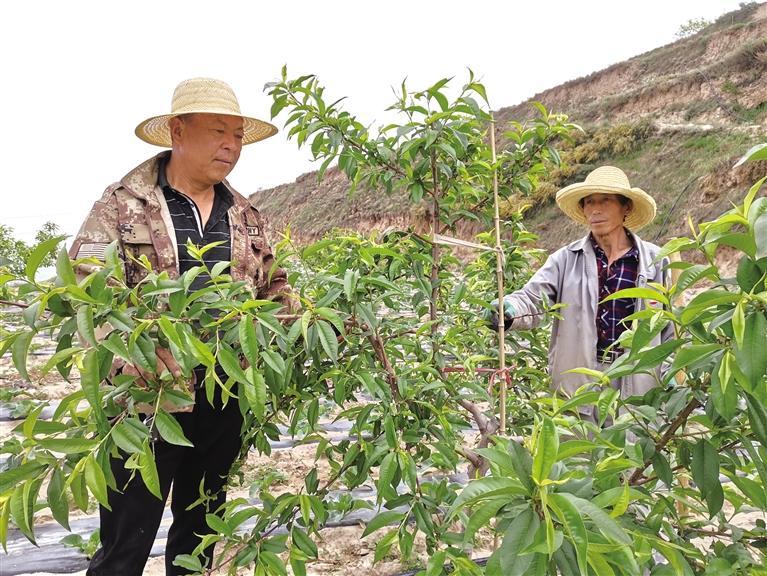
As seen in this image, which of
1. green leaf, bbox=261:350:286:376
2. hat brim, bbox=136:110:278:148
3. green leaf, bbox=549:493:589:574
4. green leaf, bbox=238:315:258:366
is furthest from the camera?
hat brim, bbox=136:110:278:148

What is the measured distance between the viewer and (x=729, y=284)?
0.66 m

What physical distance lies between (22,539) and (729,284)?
276cm

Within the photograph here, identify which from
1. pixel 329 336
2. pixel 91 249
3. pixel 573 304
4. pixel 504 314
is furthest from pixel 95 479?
pixel 573 304

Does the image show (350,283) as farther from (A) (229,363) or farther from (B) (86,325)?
(B) (86,325)

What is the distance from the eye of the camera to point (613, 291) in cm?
201

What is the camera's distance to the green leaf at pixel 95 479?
2.26ft

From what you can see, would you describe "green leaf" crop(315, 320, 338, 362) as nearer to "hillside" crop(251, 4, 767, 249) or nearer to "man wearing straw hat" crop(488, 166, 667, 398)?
"man wearing straw hat" crop(488, 166, 667, 398)

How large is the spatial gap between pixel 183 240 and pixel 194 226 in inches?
2.5

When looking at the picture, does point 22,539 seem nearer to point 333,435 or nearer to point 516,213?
point 333,435

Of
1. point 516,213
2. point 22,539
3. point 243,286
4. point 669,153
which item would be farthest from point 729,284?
point 669,153

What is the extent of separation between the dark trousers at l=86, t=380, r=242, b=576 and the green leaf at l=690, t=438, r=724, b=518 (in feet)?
3.37

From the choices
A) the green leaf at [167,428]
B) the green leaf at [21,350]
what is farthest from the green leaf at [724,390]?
the green leaf at [21,350]

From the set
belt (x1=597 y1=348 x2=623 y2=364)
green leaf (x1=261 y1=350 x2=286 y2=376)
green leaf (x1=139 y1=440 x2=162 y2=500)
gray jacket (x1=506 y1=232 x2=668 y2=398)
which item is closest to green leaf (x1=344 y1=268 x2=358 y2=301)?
green leaf (x1=261 y1=350 x2=286 y2=376)

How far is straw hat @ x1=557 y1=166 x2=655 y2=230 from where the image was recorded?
202 cm
